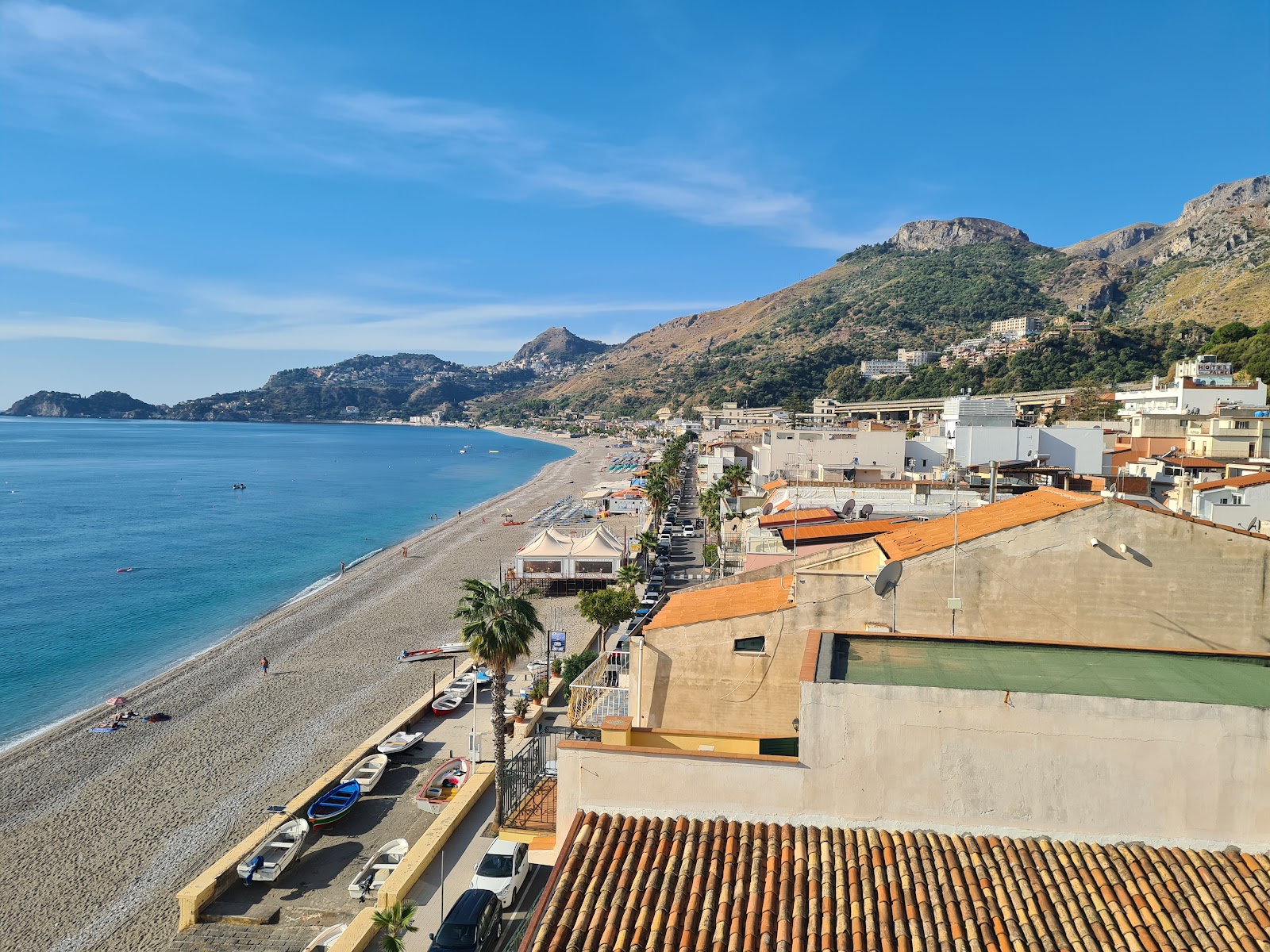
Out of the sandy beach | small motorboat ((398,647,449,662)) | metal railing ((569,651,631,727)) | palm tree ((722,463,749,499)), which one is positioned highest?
palm tree ((722,463,749,499))

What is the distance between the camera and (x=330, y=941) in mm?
11914

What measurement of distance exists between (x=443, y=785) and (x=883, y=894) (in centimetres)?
1439

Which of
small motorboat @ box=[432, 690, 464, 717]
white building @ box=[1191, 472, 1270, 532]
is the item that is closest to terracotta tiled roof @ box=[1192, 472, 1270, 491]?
white building @ box=[1191, 472, 1270, 532]

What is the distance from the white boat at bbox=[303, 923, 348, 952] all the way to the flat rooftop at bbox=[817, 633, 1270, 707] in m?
9.35

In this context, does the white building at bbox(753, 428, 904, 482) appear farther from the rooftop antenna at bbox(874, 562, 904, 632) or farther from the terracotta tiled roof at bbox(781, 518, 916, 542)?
the rooftop antenna at bbox(874, 562, 904, 632)

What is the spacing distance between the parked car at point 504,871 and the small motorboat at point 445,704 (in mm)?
10467

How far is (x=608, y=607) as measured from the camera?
1034 inches

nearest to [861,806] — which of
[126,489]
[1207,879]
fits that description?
[1207,879]

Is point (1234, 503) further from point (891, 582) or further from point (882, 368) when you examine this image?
point (882, 368)

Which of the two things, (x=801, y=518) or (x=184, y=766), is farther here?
(x=801, y=518)

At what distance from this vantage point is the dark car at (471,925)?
10.5m

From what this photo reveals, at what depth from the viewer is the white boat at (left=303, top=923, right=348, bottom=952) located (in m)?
11.8

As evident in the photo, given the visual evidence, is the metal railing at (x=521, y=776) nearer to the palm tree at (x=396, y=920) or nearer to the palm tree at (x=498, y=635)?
the palm tree at (x=498, y=635)

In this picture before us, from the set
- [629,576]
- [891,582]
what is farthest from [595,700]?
[629,576]
